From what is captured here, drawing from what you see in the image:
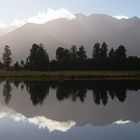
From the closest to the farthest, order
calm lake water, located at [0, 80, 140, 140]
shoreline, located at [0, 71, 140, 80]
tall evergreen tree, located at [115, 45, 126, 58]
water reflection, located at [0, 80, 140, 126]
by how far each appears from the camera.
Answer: calm lake water, located at [0, 80, 140, 140] → water reflection, located at [0, 80, 140, 126] → shoreline, located at [0, 71, 140, 80] → tall evergreen tree, located at [115, 45, 126, 58]

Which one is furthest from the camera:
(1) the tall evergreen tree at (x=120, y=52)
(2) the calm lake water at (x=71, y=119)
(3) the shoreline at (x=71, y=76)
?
(1) the tall evergreen tree at (x=120, y=52)

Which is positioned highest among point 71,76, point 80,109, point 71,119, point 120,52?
point 120,52

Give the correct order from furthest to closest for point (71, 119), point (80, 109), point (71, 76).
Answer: point (71, 76) → point (80, 109) → point (71, 119)

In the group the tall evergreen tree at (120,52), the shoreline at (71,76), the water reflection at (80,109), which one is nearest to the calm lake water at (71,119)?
the water reflection at (80,109)

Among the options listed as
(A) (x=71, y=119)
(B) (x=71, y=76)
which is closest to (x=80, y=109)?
(A) (x=71, y=119)

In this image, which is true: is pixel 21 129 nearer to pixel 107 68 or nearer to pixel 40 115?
pixel 40 115

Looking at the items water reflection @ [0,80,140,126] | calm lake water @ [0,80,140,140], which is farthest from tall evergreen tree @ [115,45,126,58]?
calm lake water @ [0,80,140,140]

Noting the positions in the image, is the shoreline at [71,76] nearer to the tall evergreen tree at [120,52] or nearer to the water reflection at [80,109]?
the tall evergreen tree at [120,52]

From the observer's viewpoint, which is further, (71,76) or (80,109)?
(71,76)

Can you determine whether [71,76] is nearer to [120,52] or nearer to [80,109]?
[120,52]

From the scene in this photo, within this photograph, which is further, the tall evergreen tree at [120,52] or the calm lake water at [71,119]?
the tall evergreen tree at [120,52]

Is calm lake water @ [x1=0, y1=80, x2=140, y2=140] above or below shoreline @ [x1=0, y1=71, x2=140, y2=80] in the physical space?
below

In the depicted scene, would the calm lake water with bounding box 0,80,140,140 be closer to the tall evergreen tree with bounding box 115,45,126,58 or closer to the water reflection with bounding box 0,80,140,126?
the water reflection with bounding box 0,80,140,126

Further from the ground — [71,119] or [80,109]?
[80,109]
